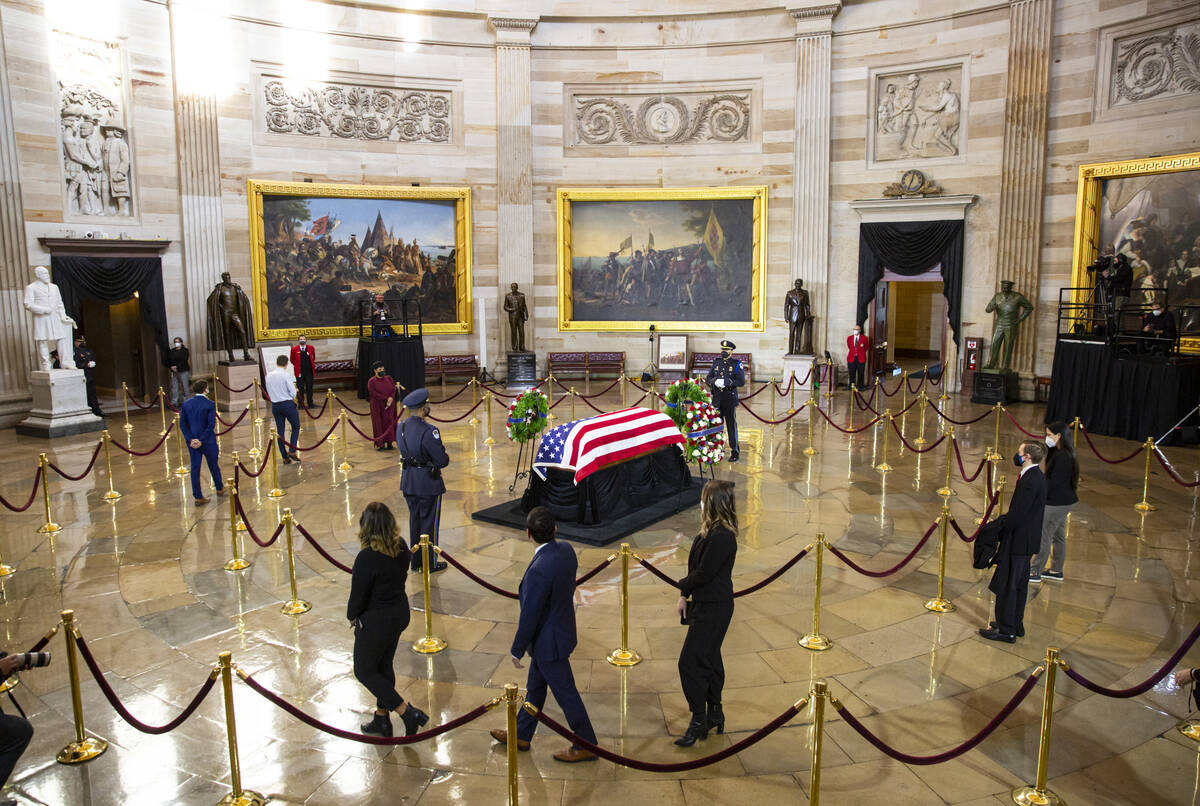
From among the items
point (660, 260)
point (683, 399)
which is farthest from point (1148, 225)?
point (683, 399)

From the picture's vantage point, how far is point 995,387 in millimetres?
17844

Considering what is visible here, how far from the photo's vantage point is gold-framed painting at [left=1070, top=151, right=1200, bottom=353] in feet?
51.0

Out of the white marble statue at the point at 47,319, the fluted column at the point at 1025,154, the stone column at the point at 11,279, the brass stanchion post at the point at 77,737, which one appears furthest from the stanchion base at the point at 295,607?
the fluted column at the point at 1025,154

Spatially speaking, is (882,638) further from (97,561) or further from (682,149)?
(682,149)

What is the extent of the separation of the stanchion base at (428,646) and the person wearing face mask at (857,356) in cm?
1456

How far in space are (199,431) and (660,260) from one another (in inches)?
542

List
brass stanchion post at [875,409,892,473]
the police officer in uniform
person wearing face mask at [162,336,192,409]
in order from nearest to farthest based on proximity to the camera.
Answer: brass stanchion post at [875,409,892,473]
the police officer in uniform
person wearing face mask at [162,336,192,409]

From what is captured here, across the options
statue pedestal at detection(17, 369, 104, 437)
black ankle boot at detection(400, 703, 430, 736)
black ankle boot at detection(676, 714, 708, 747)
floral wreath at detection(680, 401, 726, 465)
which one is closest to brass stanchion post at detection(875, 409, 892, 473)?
floral wreath at detection(680, 401, 726, 465)

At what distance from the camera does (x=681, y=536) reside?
939 centimetres

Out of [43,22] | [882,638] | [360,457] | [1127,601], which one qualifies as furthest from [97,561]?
[43,22]

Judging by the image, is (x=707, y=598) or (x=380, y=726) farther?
(x=380, y=726)

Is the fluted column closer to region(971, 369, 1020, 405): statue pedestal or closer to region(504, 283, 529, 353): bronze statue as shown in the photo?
region(971, 369, 1020, 405): statue pedestal

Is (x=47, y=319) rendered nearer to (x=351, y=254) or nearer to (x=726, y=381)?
(x=351, y=254)

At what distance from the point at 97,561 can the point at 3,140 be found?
1088 centimetres
